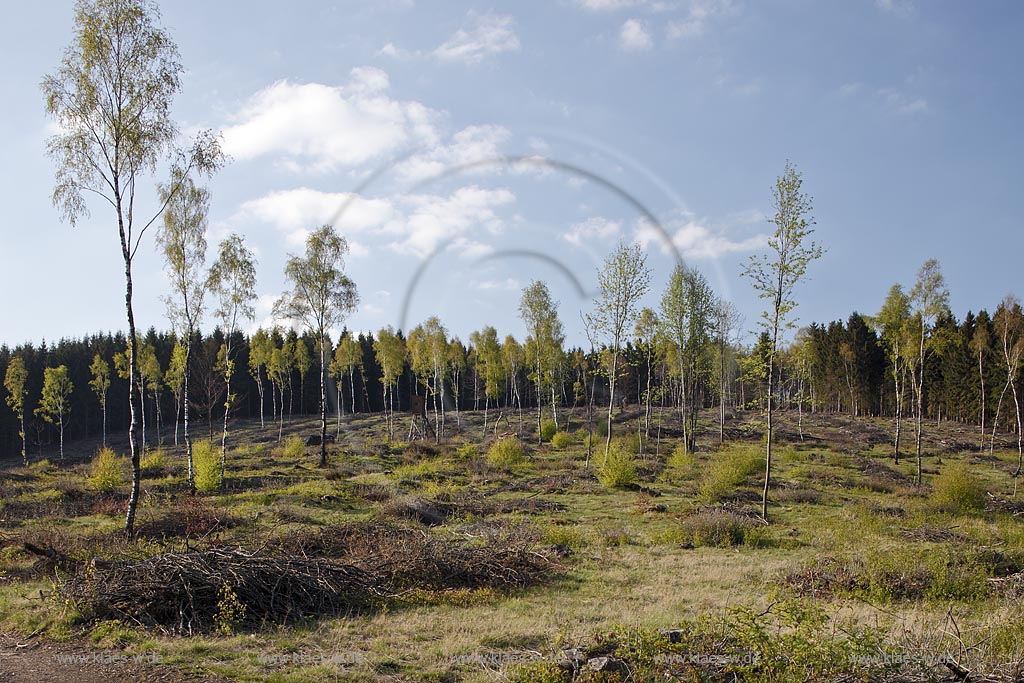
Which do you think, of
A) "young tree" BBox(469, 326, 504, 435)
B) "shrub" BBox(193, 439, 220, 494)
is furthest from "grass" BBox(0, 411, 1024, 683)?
"young tree" BBox(469, 326, 504, 435)

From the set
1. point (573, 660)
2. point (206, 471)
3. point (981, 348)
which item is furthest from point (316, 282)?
point (981, 348)

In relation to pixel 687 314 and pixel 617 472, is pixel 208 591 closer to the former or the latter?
pixel 617 472

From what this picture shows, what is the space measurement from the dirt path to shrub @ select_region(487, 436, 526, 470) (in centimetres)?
2586

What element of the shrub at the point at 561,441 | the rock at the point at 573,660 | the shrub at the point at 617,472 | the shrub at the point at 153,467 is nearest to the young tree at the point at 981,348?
the shrub at the point at 561,441

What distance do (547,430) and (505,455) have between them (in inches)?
580

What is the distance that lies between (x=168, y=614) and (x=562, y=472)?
24.1 m

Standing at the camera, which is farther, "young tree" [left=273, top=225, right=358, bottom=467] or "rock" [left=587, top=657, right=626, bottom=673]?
"young tree" [left=273, top=225, right=358, bottom=467]

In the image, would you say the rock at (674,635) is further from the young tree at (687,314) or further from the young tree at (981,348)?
the young tree at (981,348)

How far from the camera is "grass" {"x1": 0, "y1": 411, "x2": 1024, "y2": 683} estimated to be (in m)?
8.02

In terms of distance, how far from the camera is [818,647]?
7.20 metres

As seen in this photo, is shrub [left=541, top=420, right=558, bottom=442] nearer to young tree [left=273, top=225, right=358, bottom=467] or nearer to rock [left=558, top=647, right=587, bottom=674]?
young tree [left=273, top=225, right=358, bottom=467]

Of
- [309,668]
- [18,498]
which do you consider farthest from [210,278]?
[309,668]

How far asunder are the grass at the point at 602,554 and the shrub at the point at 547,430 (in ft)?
36.5

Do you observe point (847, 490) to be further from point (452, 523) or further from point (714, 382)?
point (714, 382)
